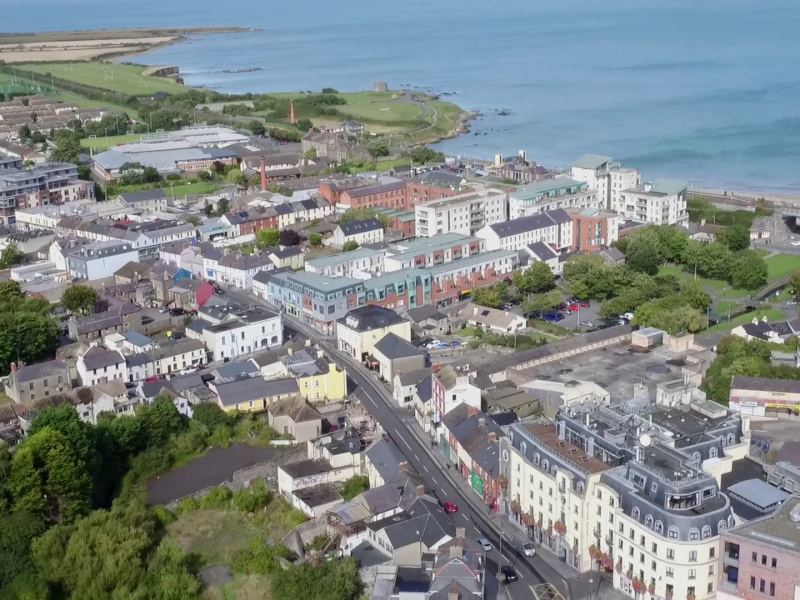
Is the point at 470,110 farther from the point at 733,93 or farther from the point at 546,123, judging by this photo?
the point at 733,93

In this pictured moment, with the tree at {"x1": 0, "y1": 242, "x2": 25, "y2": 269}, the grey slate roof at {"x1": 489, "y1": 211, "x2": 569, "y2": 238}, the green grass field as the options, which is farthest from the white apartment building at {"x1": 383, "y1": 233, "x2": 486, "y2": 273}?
the green grass field

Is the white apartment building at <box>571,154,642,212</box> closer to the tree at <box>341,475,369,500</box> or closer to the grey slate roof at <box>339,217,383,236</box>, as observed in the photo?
the grey slate roof at <box>339,217,383,236</box>

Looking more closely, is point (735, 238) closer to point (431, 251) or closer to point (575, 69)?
point (431, 251)

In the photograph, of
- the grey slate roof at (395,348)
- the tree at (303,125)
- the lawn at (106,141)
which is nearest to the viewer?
the grey slate roof at (395,348)

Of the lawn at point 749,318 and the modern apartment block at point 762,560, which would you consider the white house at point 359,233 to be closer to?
the lawn at point 749,318

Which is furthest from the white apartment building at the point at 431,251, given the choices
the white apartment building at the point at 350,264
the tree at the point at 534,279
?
the tree at the point at 534,279

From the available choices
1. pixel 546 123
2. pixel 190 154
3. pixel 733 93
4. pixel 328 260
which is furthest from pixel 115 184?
pixel 733 93
